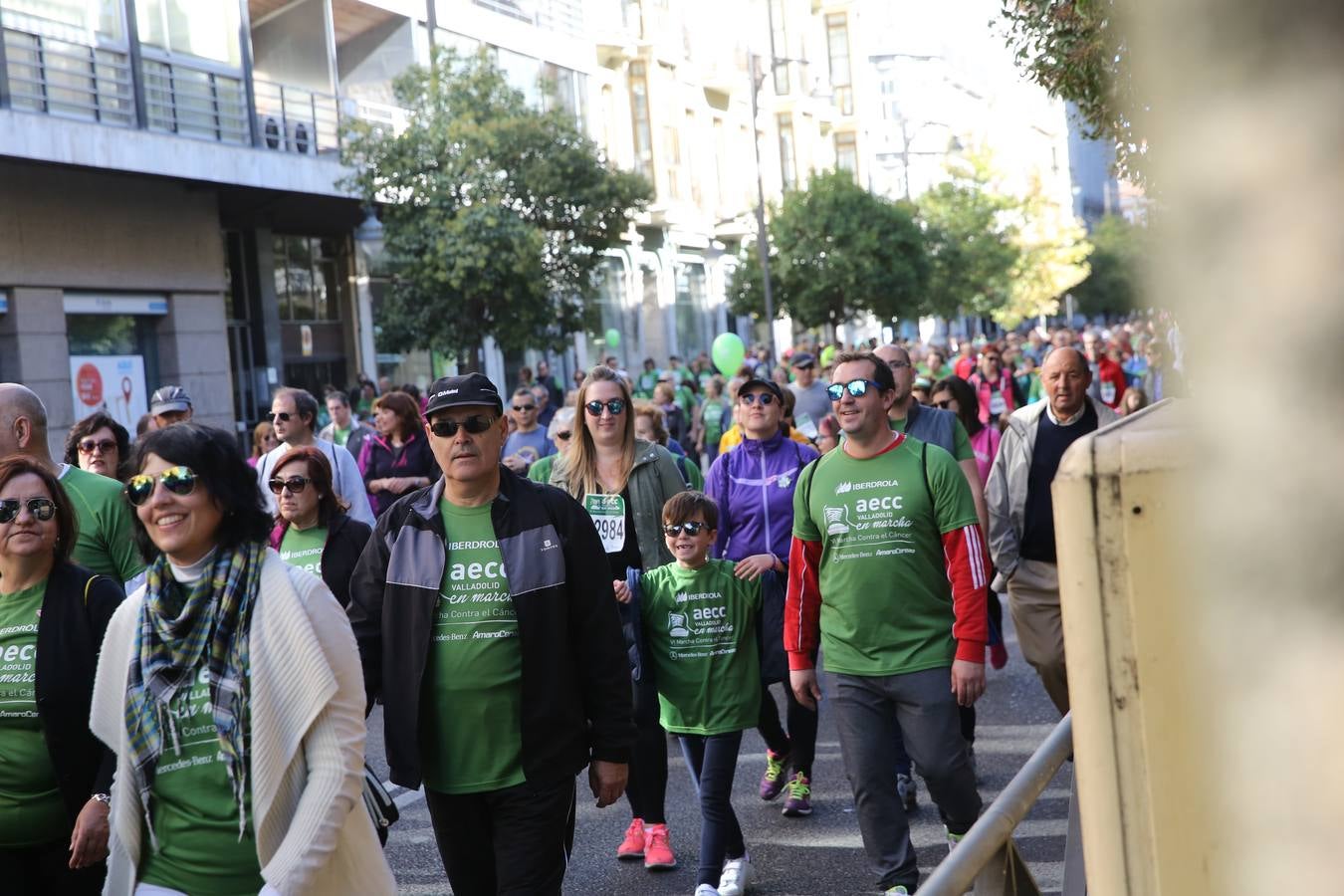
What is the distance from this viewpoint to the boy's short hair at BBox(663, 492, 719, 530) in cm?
666

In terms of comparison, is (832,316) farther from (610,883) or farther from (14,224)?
(610,883)

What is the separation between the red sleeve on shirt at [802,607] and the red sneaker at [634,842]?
1.28 meters

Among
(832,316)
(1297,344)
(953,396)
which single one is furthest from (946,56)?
(1297,344)

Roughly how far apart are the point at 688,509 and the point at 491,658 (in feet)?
7.60

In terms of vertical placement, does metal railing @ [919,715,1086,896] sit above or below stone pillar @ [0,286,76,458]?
below

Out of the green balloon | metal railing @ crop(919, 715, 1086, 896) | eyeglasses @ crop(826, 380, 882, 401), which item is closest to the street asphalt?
eyeglasses @ crop(826, 380, 882, 401)

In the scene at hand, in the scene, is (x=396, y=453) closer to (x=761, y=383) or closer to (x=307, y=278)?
(x=761, y=383)

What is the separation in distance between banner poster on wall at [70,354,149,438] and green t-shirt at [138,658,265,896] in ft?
64.4

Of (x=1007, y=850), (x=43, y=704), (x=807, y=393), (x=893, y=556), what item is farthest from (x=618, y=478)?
(x=807, y=393)

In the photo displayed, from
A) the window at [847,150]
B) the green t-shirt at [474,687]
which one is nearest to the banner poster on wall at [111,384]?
the green t-shirt at [474,687]

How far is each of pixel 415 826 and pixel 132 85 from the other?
17937 millimetres

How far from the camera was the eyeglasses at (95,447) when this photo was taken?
767 centimetres

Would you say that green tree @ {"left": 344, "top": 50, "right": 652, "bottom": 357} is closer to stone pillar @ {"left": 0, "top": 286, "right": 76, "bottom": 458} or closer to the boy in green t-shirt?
stone pillar @ {"left": 0, "top": 286, "right": 76, "bottom": 458}

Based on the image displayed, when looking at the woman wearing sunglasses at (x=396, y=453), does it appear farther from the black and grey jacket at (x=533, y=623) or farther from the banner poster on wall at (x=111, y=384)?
the banner poster on wall at (x=111, y=384)
